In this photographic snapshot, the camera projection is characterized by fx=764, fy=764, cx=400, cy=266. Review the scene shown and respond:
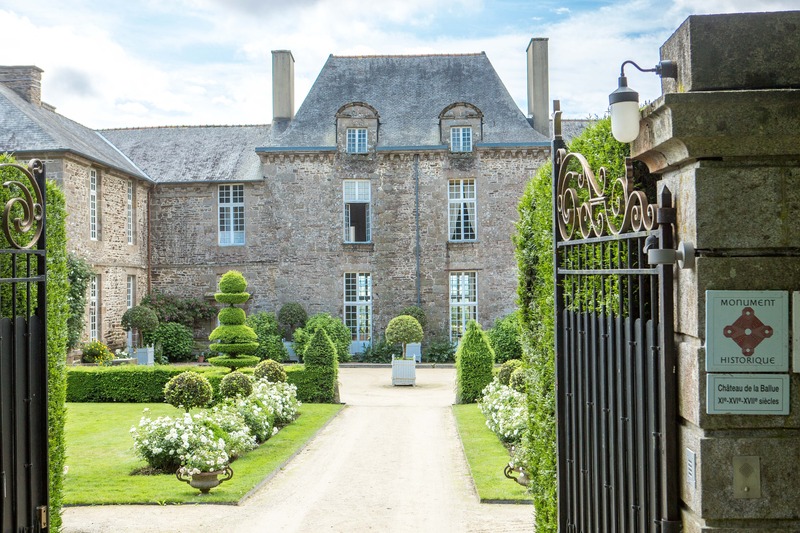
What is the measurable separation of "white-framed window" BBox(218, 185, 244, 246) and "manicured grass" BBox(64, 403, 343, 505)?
37.7ft

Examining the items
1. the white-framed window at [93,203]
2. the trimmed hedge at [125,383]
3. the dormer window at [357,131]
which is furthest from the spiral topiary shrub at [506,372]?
the white-framed window at [93,203]

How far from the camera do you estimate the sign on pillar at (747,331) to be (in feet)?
9.23

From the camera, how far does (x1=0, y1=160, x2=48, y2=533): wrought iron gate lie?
13.6 ft

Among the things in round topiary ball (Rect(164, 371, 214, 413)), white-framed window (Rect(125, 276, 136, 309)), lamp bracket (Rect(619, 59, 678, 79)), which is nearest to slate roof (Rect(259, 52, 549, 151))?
white-framed window (Rect(125, 276, 136, 309))

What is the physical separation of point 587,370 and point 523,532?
152 inches

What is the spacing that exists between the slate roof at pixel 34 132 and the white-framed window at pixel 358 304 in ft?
26.6

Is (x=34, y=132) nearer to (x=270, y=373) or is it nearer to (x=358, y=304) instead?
(x=270, y=373)

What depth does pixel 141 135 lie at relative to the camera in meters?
28.5

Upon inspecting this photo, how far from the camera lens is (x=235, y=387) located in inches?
559

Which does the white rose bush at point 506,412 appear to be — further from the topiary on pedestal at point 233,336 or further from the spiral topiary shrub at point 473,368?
the topiary on pedestal at point 233,336

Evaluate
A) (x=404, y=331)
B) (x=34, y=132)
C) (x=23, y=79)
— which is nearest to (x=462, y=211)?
(x=404, y=331)

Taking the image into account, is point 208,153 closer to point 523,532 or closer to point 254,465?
point 254,465

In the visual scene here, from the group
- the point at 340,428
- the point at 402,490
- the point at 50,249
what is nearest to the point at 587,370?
the point at 50,249

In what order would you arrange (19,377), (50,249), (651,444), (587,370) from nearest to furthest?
(651,444) < (587,370) < (19,377) < (50,249)
